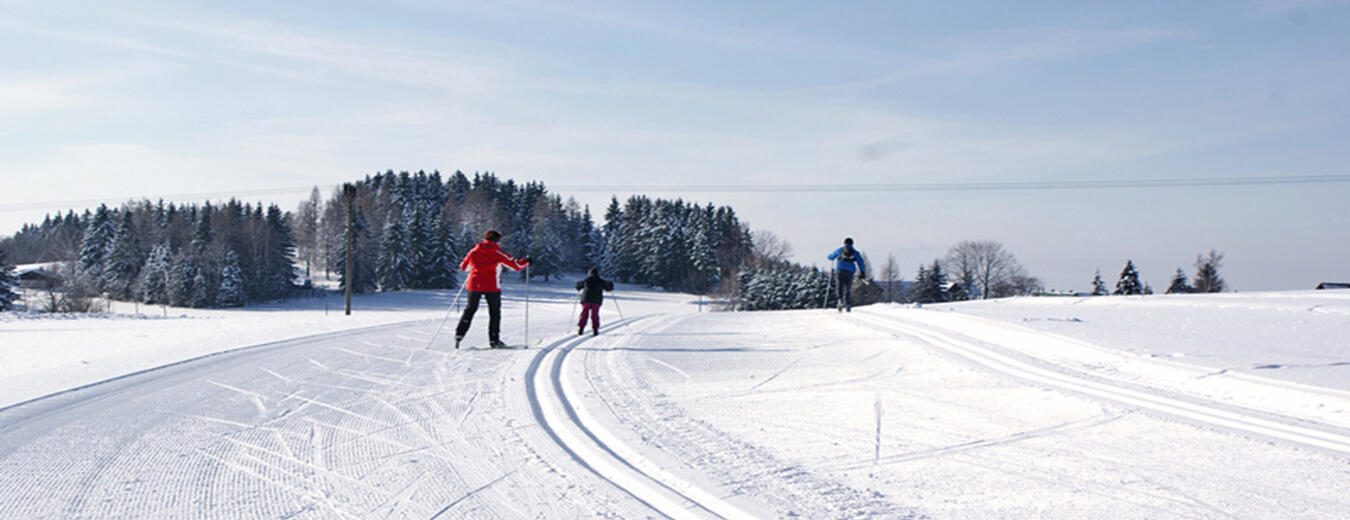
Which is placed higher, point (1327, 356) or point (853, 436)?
point (1327, 356)

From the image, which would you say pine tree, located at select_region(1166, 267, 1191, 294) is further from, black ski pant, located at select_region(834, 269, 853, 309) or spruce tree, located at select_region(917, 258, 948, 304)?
black ski pant, located at select_region(834, 269, 853, 309)

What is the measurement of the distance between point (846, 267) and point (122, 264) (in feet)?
292

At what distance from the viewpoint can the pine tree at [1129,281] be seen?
55812 mm

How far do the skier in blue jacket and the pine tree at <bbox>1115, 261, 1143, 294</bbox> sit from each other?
48411 millimetres

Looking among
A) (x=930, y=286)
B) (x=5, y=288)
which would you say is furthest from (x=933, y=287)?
(x=5, y=288)

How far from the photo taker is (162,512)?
3543 mm

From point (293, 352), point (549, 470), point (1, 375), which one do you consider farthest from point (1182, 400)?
point (1, 375)

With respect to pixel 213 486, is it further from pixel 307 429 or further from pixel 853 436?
pixel 853 436

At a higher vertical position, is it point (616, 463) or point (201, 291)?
point (616, 463)

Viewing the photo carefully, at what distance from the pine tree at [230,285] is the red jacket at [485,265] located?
70338 millimetres

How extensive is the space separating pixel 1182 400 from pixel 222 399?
25.0ft

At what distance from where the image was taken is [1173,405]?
17.5 ft

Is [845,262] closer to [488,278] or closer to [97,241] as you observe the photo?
[488,278]

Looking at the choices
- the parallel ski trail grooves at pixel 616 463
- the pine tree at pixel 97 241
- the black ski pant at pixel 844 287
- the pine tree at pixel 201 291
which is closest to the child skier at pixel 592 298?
the black ski pant at pixel 844 287
